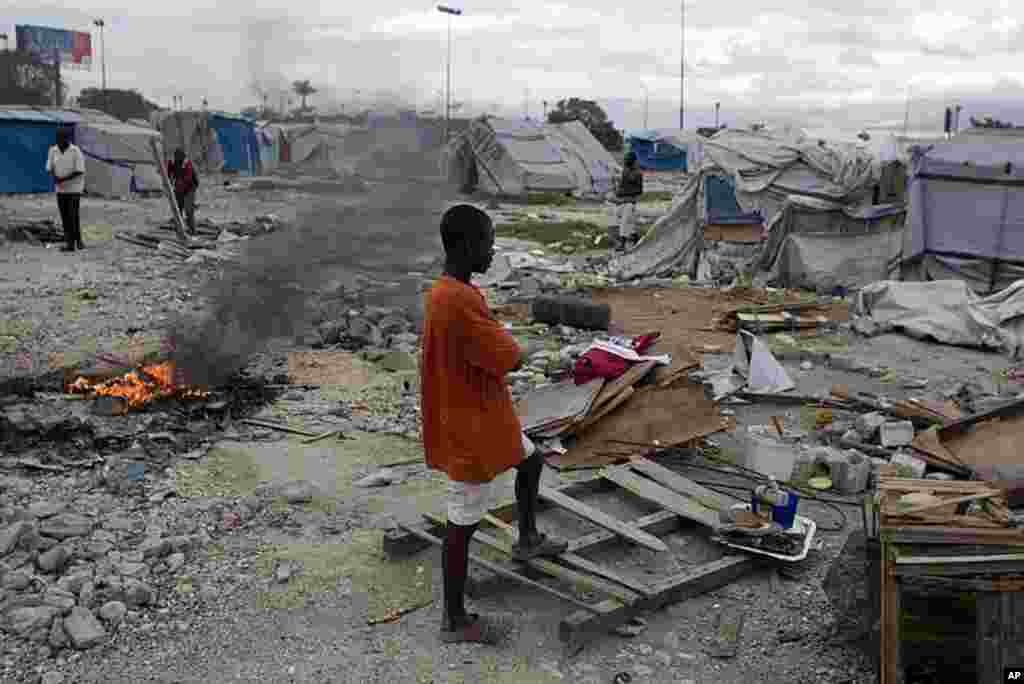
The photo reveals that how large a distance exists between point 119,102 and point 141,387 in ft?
162

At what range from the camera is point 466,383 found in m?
3.67

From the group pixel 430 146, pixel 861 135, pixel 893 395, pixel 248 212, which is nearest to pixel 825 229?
pixel 861 135

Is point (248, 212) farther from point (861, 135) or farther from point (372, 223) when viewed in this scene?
point (861, 135)

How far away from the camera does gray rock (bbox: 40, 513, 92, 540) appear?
15.2 ft

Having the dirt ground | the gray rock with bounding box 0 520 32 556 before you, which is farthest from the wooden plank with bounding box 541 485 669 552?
the gray rock with bounding box 0 520 32 556

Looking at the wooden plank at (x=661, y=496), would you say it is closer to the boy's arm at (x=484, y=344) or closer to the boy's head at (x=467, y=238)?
the boy's arm at (x=484, y=344)

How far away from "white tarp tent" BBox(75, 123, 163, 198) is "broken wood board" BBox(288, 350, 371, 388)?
691 inches

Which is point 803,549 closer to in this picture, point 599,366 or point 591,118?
point 599,366

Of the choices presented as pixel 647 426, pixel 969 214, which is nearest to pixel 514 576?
pixel 647 426

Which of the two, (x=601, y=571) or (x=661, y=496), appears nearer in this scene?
(x=601, y=571)

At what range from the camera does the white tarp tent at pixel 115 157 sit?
24172mm

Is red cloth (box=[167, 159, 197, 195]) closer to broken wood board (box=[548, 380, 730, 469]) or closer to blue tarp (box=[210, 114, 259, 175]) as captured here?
broken wood board (box=[548, 380, 730, 469])

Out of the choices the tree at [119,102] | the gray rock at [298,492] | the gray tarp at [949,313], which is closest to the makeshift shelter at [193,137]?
the tree at [119,102]

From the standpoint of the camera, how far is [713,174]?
15461 millimetres
